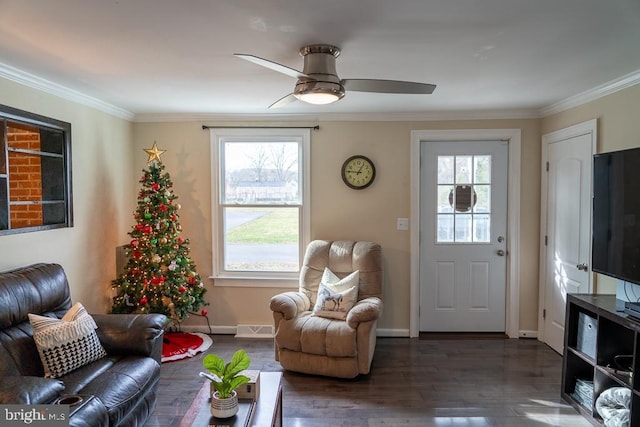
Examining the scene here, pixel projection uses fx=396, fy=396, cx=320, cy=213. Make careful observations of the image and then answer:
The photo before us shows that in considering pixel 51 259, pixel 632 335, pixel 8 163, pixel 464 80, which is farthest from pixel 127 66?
pixel 632 335

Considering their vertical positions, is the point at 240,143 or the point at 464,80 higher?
the point at 464,80

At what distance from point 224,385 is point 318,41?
186cm

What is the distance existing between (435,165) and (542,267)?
4.93 ft

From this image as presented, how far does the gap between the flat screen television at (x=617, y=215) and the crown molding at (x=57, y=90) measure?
158 inches

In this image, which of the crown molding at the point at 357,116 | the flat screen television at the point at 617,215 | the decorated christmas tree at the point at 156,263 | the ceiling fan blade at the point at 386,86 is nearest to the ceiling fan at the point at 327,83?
the ceiling fan blade at the point at 386,86

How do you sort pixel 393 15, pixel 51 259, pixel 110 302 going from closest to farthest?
pixel 393 15 → pixel 51 259 → pixel 110 302

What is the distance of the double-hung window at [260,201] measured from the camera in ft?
13.9

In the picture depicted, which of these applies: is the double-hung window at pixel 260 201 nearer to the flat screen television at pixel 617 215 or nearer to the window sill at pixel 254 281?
the window sill at pixel 254 281

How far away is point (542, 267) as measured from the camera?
13.3 ft

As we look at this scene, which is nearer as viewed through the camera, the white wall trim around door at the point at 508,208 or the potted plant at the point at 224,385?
the potted plant at the point at 224,385

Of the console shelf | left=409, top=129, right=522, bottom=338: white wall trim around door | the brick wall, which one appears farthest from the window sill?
the console shelf

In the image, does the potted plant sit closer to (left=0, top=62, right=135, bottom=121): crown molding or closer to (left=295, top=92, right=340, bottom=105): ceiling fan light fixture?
(left=295, top=92, right=340, bottom=105): ceiling fan light fixture

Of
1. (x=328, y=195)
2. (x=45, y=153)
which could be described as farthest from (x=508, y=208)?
(x=45, y=153)

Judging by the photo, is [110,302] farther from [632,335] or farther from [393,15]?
[632,335]
